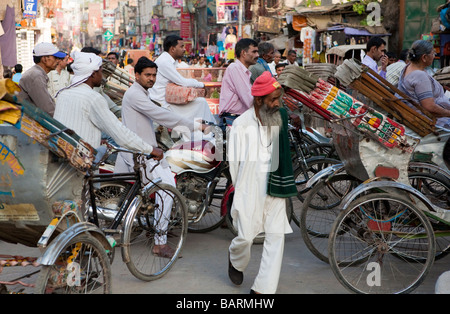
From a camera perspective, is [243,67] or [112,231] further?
[243,67]

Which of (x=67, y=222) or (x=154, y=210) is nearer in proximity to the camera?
(x=67, y=222)

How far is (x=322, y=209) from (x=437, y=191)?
1.14 meters

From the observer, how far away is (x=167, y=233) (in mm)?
5188

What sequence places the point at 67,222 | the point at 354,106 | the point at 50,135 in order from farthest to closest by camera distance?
the point at 354,106, the point at 67,222, the point at 50,135

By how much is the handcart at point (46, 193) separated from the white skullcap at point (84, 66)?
964 mm

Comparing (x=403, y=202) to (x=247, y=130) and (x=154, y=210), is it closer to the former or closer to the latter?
(x=247, y=130)

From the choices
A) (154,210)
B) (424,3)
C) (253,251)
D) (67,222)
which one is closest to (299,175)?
(253,251)

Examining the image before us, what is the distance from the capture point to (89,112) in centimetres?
425

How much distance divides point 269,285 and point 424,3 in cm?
1441

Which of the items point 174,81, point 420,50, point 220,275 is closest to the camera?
point 220,275

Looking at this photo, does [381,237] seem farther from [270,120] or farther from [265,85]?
[265,85]

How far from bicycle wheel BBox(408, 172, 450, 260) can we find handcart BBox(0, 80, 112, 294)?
2718mm

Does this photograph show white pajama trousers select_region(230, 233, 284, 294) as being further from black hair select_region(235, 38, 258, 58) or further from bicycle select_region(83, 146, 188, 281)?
black hair select_region(235, 38, 258, 58)

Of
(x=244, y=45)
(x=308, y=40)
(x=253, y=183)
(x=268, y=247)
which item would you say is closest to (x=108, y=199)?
(x=253, y=183)
